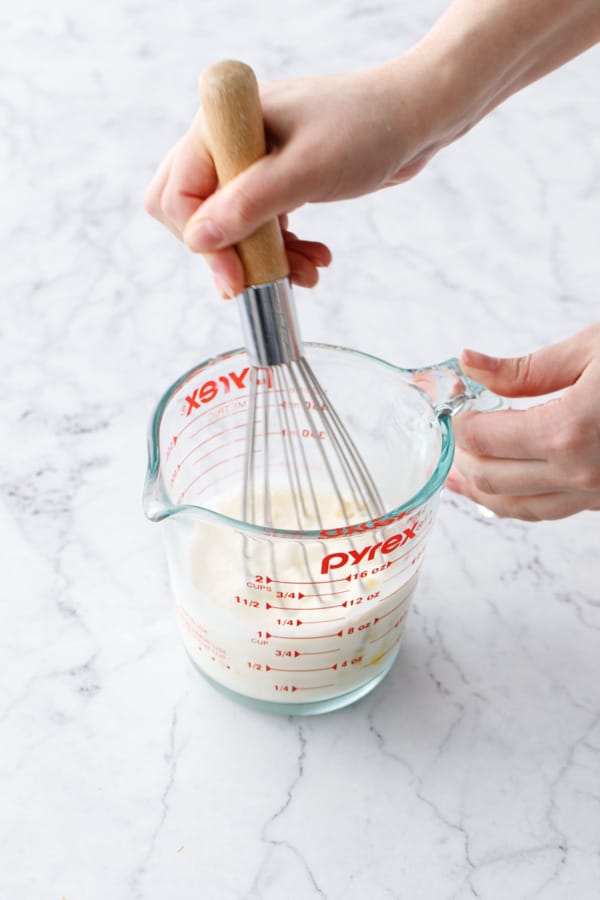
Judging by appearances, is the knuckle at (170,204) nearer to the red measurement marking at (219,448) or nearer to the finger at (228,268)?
the finger at (228,268)

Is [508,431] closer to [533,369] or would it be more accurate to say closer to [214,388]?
[533,369]

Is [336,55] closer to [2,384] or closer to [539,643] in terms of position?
[2,384]

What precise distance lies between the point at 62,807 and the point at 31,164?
2.54ft

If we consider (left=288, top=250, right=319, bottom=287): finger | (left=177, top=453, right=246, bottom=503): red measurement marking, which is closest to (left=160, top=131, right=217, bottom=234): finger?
(left=288, top=250, right=319, bottom=287): finger

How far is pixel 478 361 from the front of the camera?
671mm

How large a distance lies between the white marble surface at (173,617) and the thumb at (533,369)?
0.18 m

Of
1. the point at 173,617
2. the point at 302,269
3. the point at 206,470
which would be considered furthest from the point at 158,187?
the point at 173,617

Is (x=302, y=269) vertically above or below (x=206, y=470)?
above

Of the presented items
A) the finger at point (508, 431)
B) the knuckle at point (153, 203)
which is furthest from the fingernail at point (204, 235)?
the finger at point (508, 431)

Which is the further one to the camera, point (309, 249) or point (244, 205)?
point (309, 249)

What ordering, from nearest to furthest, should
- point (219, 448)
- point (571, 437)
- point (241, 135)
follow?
point (241, 135), point (571, 437), point (219, 448)

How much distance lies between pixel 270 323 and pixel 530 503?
251 mm

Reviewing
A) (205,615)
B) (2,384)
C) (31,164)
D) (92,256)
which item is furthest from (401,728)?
(31,164)

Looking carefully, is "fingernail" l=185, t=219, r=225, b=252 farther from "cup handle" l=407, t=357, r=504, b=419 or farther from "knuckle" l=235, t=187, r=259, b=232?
"cup handle" l=407, t=357, r=504, b=419
